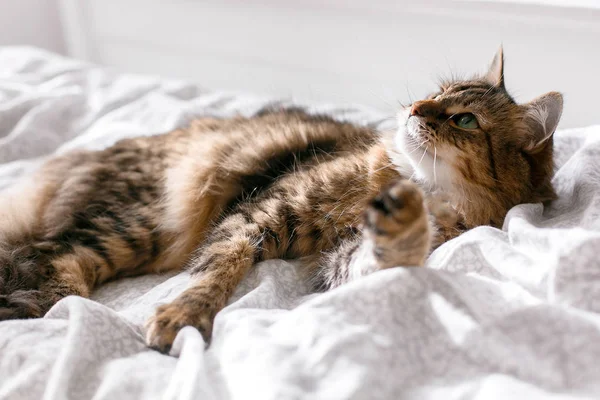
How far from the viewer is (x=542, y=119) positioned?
4.34ft

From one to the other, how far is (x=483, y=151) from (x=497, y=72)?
0.32 meters

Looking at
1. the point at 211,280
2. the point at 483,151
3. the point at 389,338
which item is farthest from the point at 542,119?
the point at 211,280

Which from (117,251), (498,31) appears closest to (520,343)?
(117,251)

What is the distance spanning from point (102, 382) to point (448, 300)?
59cm

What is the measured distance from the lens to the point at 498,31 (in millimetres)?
2053

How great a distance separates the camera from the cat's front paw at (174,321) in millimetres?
1112

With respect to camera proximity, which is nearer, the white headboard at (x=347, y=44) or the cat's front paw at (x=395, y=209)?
the cat's front paw at (x=395, y=209)

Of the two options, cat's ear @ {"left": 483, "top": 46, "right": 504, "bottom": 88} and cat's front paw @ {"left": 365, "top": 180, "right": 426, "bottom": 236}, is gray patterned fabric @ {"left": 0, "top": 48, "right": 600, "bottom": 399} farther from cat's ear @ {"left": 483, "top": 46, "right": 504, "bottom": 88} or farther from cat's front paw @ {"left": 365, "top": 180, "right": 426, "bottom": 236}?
cat's ear @ {"left": 483, "top": 46, "right": 504, "bottom": 88}

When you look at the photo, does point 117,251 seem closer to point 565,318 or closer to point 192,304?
point 192,304

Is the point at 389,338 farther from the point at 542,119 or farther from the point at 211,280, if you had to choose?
the point at 542,119

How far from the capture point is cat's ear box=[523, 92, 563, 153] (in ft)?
4.29

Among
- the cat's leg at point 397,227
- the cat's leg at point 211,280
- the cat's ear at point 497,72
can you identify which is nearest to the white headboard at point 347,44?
the cat's ear at point 497,72

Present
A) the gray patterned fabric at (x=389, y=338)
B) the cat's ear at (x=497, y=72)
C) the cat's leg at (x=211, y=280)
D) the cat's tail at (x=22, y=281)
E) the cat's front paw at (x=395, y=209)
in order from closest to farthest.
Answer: the gray patterned fabric at (x=389, y=338), the cat's front paw at (x=395, y=209), the cat's leg at (x=211, y=280), the cat's tail at (x=22, y=281), the cat's ear at (x=497, y=72)

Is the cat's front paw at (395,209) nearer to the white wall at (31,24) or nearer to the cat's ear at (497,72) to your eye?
the cat's ear at (497,72)
